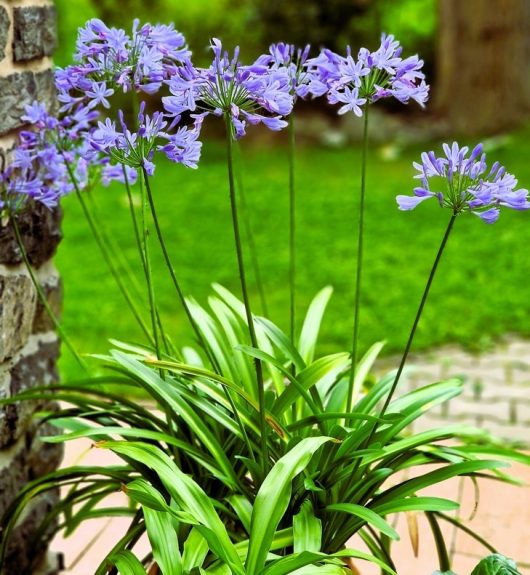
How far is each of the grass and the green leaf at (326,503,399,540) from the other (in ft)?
7.89

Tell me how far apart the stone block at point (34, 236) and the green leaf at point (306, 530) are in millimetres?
925

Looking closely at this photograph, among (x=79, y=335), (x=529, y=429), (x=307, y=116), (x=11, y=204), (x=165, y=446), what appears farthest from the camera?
(x=307, y=116)

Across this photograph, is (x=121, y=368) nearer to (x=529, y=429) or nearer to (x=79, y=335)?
(x=529, y=429)

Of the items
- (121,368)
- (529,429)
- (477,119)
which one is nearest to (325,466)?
(121,368)

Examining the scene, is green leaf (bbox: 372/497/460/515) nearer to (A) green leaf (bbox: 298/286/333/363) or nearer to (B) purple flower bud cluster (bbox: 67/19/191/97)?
(A) green leaf (bbox: 298/286/333/363)

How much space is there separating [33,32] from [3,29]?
13 centimetres

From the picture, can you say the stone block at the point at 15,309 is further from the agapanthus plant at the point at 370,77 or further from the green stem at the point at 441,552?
the green stem at the point at 441,552

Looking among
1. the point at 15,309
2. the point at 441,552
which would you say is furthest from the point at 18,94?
the point at 441,552

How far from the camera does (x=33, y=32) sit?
211cm

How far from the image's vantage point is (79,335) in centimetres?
447

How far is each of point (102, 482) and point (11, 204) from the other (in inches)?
27.2

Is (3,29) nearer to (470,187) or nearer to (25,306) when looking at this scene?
(25,306)

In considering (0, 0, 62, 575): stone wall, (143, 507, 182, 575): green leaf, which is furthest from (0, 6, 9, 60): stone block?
(143, 507, 182, 575): green leaf

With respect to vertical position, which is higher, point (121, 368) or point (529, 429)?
point (529, 429)
